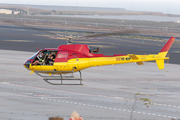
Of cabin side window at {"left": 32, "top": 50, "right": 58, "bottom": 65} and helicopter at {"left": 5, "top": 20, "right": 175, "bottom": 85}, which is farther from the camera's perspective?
Result: cabin side window at {"left": 32, "top": 50, "right": 58, "bottom": 65}

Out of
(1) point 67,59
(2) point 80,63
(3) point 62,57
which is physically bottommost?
(2) point 80,63

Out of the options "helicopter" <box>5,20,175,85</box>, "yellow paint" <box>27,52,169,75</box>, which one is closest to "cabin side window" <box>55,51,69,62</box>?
"helicopter" <box>5,20,175,85</box>

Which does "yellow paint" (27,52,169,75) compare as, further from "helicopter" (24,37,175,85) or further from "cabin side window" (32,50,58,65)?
"cabin side window" (32,50,58,65)

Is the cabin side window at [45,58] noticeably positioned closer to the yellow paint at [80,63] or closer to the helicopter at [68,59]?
the helicopter at [68,59]

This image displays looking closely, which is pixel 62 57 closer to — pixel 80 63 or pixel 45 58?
pixel 45 58

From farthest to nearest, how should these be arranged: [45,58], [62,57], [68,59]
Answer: [45,58] < [68,59] < [62,57]

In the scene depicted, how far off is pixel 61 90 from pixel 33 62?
18.7ft

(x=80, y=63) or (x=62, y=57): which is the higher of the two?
(x=62, y=57)

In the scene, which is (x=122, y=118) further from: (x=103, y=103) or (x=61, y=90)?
(x=61, y=90)

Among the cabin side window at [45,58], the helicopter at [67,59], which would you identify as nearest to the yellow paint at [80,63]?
the helicopter at [67,59]

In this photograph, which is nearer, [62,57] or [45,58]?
[62,57]

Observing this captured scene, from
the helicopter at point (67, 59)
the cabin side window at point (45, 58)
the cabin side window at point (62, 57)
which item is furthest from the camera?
the cabin side window at point (45, 58)

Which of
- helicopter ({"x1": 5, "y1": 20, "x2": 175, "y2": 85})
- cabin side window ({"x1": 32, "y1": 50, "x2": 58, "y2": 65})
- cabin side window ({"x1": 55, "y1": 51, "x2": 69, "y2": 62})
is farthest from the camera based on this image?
cabin side window ({"x1": 32, "y1": 50, "x2": 58, "y2": 65})

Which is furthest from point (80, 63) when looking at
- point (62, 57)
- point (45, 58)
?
point (45, 58)
